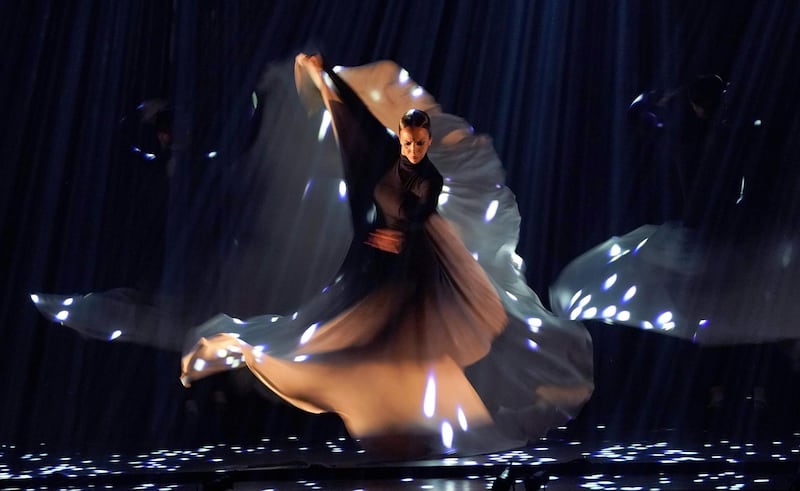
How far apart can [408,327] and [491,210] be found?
1.96ft

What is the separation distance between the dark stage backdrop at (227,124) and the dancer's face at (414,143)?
75 cm

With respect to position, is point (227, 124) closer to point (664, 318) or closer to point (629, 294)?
point (629, 294)

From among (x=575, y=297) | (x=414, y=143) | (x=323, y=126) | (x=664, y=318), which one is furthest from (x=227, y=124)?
(x=664, y=318)

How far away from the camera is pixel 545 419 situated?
322 cm

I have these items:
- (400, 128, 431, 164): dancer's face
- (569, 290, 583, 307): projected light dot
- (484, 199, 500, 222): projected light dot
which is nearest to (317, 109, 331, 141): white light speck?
(400, 128, 431, 164): dancer's face

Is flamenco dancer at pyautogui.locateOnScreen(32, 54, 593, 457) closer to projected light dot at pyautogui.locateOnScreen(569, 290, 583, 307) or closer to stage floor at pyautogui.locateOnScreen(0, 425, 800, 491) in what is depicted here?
stage floor at pyautogui.locateOnScreen(0, 425, 800, 491)

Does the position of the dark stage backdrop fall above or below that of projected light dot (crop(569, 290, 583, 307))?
above

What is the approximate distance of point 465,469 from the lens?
2.80m

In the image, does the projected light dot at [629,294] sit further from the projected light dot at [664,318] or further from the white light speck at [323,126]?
the white light speck at [323,126]

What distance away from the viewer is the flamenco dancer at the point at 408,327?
3.15 m

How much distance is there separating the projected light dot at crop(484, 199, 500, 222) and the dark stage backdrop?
1.32ft

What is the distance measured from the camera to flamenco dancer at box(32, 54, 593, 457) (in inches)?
124

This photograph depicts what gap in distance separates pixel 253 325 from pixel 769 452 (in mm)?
1696

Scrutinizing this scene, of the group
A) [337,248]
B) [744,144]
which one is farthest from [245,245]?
[744,144]
